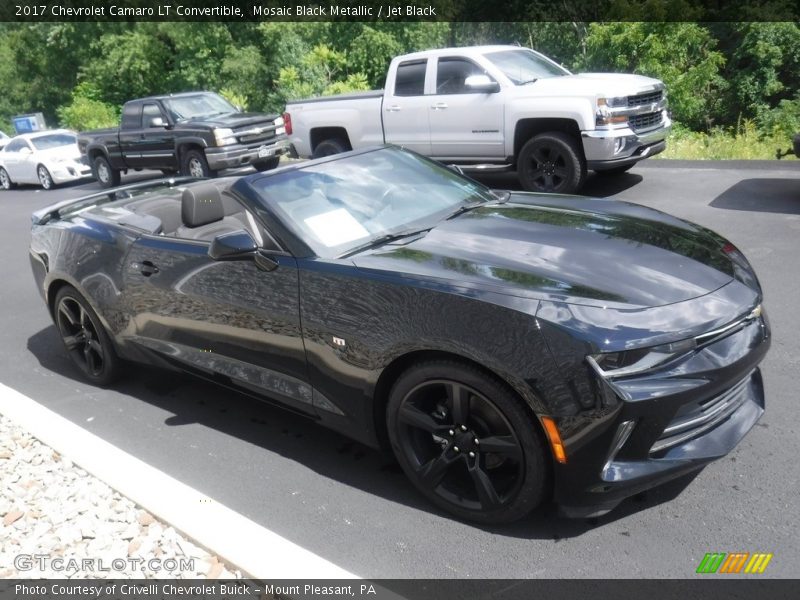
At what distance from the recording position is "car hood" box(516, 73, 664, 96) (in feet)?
29.4

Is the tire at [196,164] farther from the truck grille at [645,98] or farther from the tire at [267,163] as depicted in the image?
the truck grille at [645,98]

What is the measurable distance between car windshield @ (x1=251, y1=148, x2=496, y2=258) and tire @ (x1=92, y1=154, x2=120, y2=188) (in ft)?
46.6

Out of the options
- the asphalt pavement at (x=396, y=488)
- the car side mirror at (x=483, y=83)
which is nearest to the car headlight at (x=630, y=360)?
the asphalt pavement at (x=396, y=488)

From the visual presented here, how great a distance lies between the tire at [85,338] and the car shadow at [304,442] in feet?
0.47

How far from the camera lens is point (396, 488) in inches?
144

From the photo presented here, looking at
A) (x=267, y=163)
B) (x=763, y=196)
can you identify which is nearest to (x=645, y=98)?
(x=763, y=196)

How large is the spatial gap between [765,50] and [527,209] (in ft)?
59.7

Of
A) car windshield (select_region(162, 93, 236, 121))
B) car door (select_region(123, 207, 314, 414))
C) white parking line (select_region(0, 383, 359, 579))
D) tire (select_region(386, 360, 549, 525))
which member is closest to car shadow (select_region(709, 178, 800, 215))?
tire (select_region(386, 360, 549, 525))

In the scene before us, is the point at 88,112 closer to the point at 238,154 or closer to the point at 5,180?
the point at 5,180

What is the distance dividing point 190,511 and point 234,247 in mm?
1314

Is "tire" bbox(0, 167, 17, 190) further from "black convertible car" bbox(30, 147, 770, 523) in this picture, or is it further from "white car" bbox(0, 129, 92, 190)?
"black convertible car" bbox(30, 147, 770, 523)

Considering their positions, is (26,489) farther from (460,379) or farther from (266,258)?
(460,379)

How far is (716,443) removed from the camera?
9.94 ft

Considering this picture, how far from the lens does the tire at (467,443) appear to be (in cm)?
297
